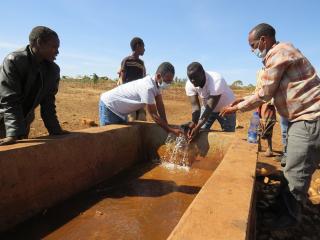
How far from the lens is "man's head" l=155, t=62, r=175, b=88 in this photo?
4.22 meters

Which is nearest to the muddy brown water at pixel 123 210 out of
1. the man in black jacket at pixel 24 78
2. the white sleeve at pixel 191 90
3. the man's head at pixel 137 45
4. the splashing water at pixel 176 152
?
the splashing water at pixel 176 152

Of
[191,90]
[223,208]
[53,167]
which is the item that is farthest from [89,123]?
[223,208]

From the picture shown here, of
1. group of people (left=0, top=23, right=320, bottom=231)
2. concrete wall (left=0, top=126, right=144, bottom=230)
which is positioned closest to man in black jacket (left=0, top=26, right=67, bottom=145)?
group of people (left=0, top=23, right=320, bottom=231)

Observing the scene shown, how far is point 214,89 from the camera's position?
4.64 meters

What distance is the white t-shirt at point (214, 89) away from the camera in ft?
15.3

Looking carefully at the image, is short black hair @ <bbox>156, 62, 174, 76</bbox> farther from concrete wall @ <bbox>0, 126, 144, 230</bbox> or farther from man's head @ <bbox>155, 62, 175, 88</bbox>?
concrete wall @ <bbox>0, 126, 144, 230</bbox>

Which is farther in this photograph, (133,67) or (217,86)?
(133,67)

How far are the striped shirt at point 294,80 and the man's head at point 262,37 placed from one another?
0.50 ft

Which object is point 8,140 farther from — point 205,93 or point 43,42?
point 205,93

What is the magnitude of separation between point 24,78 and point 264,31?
2.29 m

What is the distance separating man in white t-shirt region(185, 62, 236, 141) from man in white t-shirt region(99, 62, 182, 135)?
13.0 inches

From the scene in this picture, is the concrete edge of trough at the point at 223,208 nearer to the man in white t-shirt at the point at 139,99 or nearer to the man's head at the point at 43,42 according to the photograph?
the man in white t-shirt at the point at 139,99

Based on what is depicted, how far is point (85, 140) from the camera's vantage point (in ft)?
13.2

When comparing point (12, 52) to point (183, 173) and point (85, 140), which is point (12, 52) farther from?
point (183, 173)
